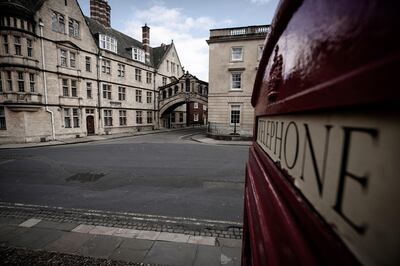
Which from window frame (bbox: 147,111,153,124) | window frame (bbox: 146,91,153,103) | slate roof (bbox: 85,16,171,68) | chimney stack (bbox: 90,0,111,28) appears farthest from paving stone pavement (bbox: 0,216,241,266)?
chimney stack (bbox: 90,0,111,28)

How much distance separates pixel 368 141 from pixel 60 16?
24764 mm

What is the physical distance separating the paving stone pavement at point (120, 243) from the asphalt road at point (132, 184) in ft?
3.04

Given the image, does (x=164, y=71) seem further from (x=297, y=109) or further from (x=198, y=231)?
(x=297, y=109)

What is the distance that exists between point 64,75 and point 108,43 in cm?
694

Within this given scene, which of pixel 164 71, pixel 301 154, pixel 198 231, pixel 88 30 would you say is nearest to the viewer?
pixel 301 154

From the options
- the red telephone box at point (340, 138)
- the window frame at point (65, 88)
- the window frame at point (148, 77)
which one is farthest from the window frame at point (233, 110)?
the red telephone box at point (340, 138)

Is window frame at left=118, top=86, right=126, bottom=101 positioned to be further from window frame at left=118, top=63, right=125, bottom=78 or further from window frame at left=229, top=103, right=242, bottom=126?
window frame at left=229, top=103, right=242, bottom=126

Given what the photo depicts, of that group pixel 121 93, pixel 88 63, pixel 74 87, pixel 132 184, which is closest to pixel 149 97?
pixel 121 93

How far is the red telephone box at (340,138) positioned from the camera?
0.92ft

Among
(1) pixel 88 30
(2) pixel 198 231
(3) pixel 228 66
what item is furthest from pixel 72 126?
(2) pixel 198 231

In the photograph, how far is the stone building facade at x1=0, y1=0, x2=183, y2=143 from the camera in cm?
1605

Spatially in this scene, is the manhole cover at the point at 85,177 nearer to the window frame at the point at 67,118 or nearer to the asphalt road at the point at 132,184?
the asphalt road at the point at 132,184

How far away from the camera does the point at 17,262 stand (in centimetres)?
373

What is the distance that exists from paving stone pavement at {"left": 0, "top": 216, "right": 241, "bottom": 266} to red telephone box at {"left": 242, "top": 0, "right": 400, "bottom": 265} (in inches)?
143
